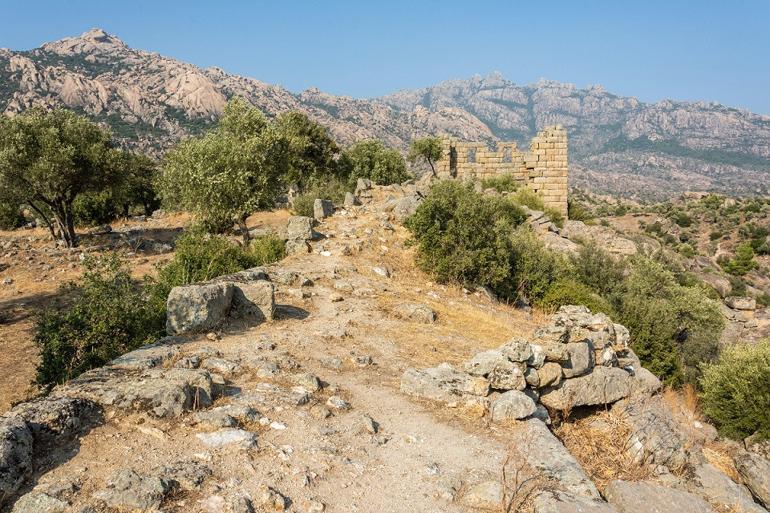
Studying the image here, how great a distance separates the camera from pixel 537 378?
24.4 feet

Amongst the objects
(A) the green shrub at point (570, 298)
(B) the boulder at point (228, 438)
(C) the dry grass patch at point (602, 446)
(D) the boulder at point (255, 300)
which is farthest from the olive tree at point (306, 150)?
(B) the boulder at point (228, 438)

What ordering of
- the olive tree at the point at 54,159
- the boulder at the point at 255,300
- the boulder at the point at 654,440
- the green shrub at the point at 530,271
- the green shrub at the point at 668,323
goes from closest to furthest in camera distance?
1. the boulder at the point at 654,440
2. the boulder at the point at 255,300
3. the green shrub at the point at 668,323
4. the green shrub at the point at 530,271
5. the olive tree at the point at 54,159

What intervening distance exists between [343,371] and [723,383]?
350 inches

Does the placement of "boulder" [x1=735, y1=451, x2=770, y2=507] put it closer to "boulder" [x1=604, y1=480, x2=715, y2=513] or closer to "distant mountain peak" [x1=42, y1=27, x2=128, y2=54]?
"boulder" [x1=604, y1=480, x2=715, y2=513]

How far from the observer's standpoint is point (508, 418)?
6.66 m

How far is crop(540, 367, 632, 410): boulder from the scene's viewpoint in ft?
25.2

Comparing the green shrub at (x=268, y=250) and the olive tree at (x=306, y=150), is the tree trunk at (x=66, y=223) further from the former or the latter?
the olive tree at (x=306, y=150)

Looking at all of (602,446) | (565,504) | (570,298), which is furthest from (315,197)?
(565,504)

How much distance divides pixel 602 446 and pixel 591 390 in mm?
1122

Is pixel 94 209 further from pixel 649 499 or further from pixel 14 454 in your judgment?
pixel 649 499

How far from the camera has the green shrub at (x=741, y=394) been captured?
10531 millimetres

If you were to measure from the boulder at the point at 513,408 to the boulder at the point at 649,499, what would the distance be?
4.60 feet

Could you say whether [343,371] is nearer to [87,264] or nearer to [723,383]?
[87,264]

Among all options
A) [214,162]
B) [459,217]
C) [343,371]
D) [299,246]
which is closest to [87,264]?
[343,371]
